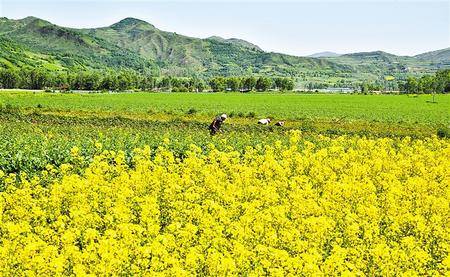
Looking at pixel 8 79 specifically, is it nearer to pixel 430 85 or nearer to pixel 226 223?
pixel 430 85

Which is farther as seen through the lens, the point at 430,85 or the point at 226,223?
the point at 430,85

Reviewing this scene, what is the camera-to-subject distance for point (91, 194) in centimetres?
1325

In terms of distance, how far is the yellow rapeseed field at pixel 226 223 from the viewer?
29.4 ft

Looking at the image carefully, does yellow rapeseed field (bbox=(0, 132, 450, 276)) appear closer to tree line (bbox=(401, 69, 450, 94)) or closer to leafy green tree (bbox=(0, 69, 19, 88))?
leafy green tree (bbox=(0, 69, 19, 88))

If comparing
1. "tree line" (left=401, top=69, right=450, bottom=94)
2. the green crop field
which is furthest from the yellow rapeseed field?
"tree line" (left=401, top=69, right=450, bottom=94)

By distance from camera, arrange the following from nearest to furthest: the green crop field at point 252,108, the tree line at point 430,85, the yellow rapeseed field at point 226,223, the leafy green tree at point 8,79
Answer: the yellow rapeseed field at point 226,223 < the green crop field at point 252,108 < the leafy green tree at point 8,79 < the tree line at point 430,85

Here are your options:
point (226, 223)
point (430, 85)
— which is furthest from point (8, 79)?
point (226, 223)

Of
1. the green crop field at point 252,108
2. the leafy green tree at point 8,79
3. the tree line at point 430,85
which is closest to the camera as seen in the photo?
the green crop field at point 252,108

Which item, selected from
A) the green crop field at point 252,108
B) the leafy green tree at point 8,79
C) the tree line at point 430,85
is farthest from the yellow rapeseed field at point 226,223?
the tree line at point 430,85

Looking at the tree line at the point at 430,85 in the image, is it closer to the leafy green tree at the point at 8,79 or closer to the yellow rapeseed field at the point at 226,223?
the leafy green tree at the point at 8,79

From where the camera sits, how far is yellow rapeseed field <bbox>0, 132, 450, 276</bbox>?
8969 millimetres

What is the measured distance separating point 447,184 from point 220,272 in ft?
37.1

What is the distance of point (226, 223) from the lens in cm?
1138

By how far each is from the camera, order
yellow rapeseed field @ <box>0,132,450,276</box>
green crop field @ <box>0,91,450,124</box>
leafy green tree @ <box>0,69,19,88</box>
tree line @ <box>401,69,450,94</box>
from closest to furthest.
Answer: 1. yellow rapeseed field @ <box>0,132,450,276</box>
2. green crop field @ <box>0,91,450,124</box>
3. leafy green tree @ <box>0,69,19,88</box>
4. tree line @ <box>401,69,450,94</box>
